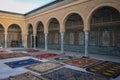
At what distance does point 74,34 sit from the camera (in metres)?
16.7

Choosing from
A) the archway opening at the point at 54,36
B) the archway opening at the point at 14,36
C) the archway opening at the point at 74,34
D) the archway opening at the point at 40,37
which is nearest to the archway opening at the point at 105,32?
the archway opening at the point at 74,34

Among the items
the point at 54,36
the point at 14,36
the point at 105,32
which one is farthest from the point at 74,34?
the point at 14,36

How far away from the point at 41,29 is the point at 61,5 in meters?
9.19

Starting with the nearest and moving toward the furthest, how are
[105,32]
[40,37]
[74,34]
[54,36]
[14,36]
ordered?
[105,32], [74,34], [54,36], [40,37], [14,36]

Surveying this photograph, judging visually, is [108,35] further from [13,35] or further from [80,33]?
[13,35]

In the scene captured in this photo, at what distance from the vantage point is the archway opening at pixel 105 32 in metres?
12.5

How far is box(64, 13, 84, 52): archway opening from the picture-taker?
1578 cm

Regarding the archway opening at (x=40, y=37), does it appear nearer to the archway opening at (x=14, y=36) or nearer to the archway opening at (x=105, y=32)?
the archway opening at (x=14, y=36)

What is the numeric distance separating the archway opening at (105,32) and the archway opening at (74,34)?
1.56m

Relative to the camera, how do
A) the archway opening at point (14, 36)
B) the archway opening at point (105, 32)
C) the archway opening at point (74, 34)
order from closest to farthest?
1. the archway opening at point (105, 32)
2. the archway opening at point (74, 34)
3. the archway opening at point (14, 36)

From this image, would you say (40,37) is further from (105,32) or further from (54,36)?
(105,32)

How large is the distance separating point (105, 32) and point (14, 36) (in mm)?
16641

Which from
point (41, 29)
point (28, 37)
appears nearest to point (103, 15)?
point (41, 29)

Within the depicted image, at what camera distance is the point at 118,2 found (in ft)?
29.3
